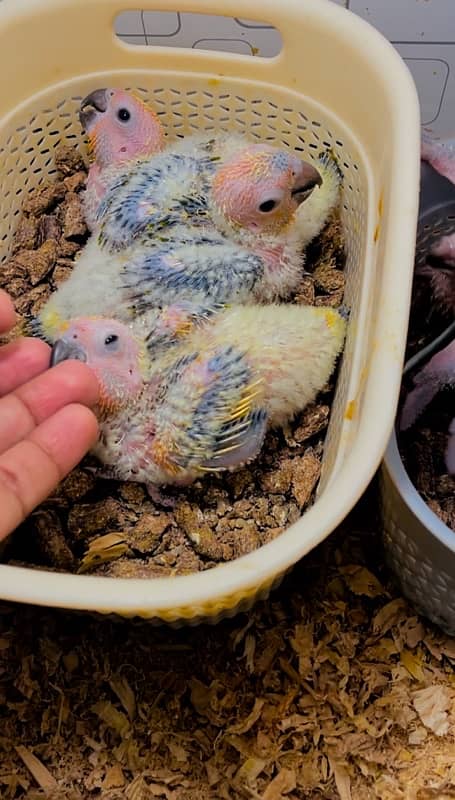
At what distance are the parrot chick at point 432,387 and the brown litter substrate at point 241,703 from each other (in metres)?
0.21

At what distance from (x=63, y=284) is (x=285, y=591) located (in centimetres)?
48

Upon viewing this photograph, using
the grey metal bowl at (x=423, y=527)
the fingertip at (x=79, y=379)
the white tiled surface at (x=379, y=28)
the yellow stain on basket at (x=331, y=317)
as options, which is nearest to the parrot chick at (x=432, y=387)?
the grey metal bowl at (x=423, y=527)

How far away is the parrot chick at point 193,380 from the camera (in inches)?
34.7

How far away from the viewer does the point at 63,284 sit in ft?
3.30

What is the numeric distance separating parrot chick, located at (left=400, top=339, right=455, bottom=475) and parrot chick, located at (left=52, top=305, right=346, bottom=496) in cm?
15

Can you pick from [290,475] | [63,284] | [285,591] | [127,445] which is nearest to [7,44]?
[63,284]

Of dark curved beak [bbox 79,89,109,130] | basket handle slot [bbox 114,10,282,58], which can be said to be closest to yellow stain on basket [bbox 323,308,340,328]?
dark curved beak [bbox 79,89,109,130]

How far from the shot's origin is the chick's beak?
966 mm

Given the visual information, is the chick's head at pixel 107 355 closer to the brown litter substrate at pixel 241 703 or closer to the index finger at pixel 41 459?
the index finger at pixel 41 459

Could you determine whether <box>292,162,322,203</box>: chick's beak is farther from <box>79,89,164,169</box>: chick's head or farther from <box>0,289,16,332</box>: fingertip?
<box>0,289,16,332</box>: fingertip

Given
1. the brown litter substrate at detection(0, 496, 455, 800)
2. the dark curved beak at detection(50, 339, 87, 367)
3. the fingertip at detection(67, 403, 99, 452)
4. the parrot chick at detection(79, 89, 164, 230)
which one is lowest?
the brown litter substrate at detection(0, 496, 455, 800)

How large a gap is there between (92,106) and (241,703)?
781mm

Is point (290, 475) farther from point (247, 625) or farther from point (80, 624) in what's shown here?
point (80, 624)

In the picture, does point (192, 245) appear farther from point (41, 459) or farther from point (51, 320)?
point (41, 459)
